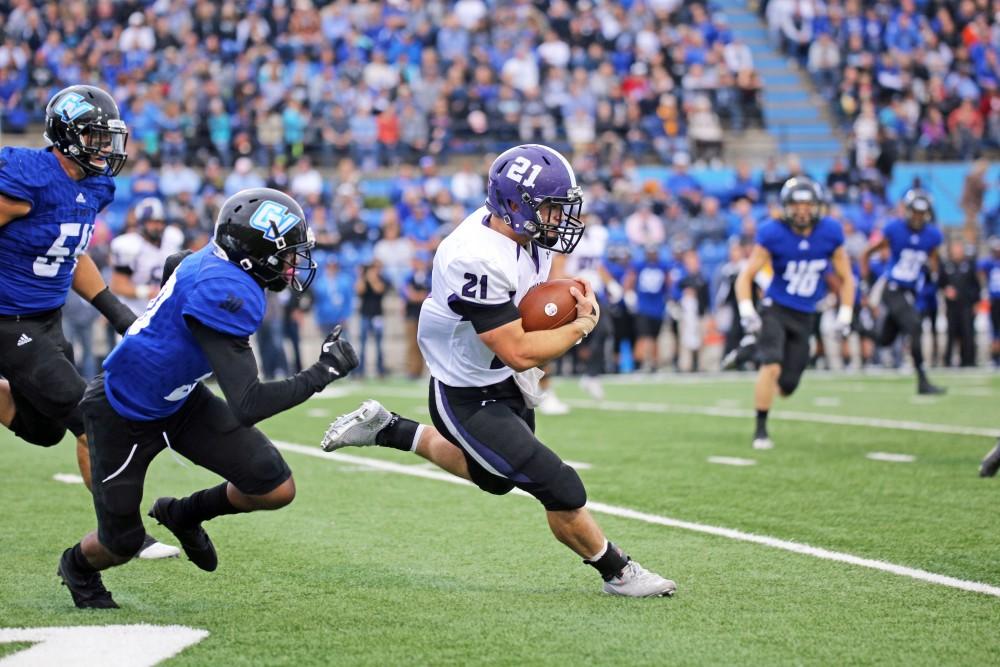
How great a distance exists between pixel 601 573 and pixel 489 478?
0.57 m

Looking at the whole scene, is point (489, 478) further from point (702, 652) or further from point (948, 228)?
point (948, 228)

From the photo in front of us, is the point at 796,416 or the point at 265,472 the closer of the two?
the point at 265,472

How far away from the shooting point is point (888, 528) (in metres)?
5.85

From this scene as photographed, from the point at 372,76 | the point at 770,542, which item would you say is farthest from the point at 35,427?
the point at 372,76

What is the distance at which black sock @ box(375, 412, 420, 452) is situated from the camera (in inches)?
211

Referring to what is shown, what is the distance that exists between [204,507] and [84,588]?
1.56ft

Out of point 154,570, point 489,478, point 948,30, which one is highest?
point 948,30

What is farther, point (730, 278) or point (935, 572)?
point (730, 278)

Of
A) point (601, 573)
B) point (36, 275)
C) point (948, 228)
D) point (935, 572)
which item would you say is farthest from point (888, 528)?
point (948, 228)

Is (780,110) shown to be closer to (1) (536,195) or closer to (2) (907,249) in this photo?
(2) (907,249)

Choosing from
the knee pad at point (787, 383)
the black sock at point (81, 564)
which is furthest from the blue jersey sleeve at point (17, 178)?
the knee pad at point (787, 383)

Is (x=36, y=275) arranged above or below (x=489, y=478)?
above

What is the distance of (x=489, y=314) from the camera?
14.8 ft

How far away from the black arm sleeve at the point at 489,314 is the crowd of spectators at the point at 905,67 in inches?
665
